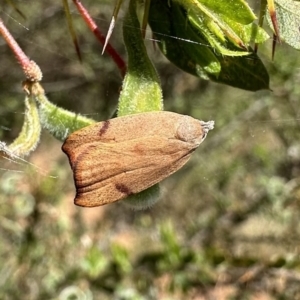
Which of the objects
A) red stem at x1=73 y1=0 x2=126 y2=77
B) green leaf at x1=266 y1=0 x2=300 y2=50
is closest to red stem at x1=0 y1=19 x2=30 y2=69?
red stem at x1=73 y1=0 x2=126 y2=77

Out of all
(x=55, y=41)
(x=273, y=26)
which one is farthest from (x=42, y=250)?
(x=273, y=26)

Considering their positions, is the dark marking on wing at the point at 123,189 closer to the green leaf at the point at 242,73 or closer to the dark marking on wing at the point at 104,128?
the dark marking on wing at the point at 104,128

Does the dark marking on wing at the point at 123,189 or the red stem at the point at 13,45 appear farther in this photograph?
the red stem at the point at 13,45

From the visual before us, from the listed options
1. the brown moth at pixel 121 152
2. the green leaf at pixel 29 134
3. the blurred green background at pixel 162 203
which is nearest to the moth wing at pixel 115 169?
the brown moth at pixel 121 152

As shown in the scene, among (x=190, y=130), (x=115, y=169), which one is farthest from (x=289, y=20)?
(x=115, y=169)

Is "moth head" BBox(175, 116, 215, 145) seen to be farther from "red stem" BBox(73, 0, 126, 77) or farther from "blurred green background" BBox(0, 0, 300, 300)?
"blurred green background" BBox(0, 0, 300, 300)

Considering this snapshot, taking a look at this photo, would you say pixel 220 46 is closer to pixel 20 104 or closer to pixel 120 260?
pixel 120 260
